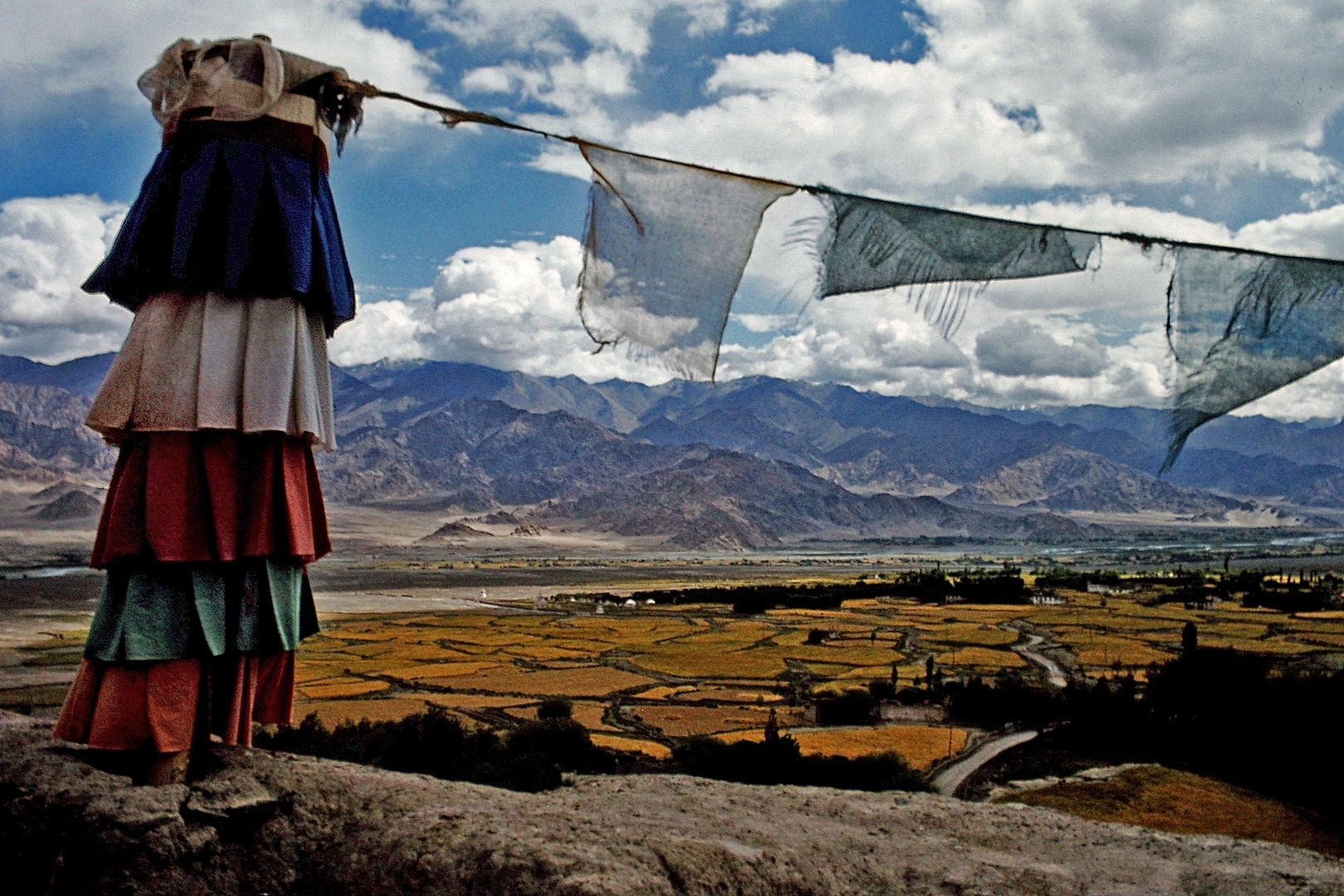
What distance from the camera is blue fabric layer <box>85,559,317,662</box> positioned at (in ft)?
9.22

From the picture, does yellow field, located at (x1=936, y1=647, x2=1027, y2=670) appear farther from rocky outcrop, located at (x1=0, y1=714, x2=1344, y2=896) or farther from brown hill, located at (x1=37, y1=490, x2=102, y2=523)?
brown hill, located at (x1=37, y1=490, x2=102, y2=523)

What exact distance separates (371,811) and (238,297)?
1.75 meters

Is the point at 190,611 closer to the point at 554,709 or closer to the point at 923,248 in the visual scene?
the point at 923,248

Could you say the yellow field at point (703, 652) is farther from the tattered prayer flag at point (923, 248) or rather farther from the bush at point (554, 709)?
the tattered prayer flag at point (923, 248)

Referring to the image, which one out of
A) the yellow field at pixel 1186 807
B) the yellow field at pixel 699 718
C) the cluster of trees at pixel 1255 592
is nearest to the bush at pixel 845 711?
the yellow field at pixel 699 718

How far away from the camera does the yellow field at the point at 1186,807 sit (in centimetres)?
707

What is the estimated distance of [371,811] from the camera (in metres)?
2.94

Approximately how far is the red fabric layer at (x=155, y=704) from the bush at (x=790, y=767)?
4.90 metres

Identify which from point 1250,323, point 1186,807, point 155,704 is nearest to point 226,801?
point 155,704

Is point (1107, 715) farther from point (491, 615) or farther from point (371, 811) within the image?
point (491, 615)

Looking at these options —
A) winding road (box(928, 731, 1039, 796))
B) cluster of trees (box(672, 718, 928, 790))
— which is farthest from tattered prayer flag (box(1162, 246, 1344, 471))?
winding road (box(928, 731, 1039, 796))

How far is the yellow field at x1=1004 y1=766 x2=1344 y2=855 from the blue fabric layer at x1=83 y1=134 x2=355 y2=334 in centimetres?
632

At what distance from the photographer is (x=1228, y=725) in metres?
9.23

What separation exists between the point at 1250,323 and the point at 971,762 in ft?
25.9
